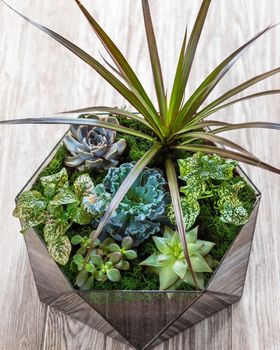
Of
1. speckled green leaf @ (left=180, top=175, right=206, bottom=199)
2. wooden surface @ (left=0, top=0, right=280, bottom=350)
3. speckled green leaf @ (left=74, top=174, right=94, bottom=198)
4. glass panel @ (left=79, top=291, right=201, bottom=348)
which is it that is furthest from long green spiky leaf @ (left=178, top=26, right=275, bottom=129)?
wooden surface @ (left=0, top=0, right=280, bottom=350)

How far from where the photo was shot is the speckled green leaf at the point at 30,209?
1041 mm

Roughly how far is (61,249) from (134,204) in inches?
6.3

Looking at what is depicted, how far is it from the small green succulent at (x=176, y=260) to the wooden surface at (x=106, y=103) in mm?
314

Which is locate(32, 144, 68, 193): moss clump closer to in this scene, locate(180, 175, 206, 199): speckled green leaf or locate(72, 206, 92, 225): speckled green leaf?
locate(72, 206, 92, 225): speckled green leaf

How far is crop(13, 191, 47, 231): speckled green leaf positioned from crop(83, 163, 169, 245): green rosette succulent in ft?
0.28

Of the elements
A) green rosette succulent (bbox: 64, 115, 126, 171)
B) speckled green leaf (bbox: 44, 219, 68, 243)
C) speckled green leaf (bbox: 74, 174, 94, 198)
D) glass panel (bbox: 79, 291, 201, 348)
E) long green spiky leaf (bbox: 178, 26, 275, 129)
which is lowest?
glass panel (bbox: 79, 291, 201, 348)

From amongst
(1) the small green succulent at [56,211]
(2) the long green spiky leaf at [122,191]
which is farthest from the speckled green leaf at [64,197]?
(2) the long green spiky leaf at [122,191]

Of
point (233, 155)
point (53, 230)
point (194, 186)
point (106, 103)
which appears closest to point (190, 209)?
point (194, 186)

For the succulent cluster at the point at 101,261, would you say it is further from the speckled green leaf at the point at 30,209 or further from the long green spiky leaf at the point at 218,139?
the long green spiky leaf at the point at 218,139

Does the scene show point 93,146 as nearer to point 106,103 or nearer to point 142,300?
point 142,300

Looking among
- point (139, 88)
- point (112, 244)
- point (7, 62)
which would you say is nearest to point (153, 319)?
point (112, 244)

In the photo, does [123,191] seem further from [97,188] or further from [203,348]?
[203,348]

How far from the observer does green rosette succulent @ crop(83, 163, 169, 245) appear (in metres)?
1.03

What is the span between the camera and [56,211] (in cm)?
105
